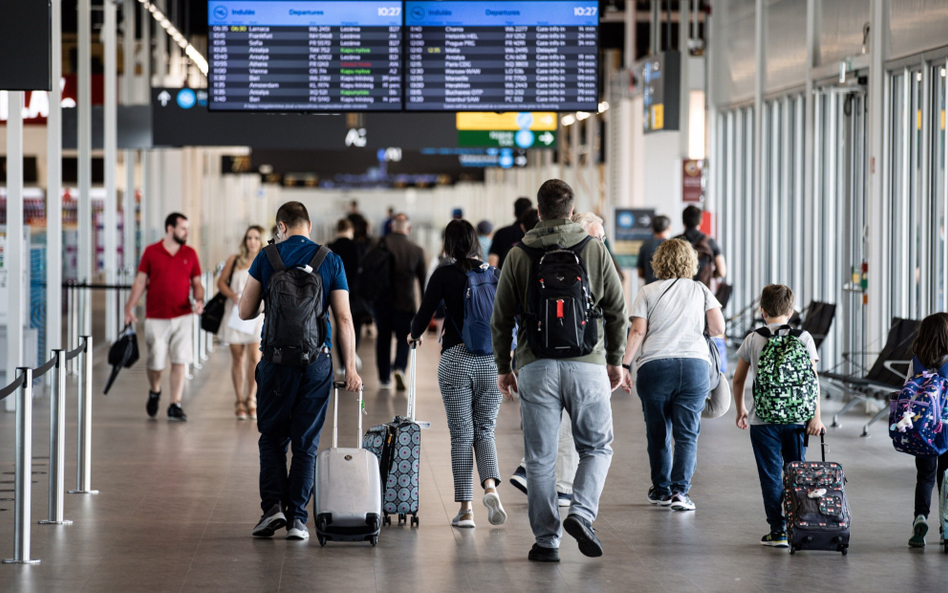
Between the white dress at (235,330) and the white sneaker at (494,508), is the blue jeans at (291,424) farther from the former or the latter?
the white dress at (235,330)

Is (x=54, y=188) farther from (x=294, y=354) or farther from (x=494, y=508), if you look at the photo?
(x=494, y=508)

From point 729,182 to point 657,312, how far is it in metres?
10.8

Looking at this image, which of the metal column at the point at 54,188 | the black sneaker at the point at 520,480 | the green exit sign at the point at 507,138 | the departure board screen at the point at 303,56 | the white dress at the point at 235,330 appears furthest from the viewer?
the green exit sign at the point at 507,138

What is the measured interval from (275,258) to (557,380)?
1.45 meters

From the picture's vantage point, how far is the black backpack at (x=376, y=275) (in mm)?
11898

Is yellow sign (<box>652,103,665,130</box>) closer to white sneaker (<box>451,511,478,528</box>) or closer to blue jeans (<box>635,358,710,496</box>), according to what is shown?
blue jeans (<box>635,358,710,496</box>)

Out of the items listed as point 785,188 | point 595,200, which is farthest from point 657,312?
point 595,200

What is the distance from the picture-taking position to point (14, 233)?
1031 centimetres

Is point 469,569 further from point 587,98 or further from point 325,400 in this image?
point 587,98

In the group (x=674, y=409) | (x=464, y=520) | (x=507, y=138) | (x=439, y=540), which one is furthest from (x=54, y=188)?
(x=507, y=138)

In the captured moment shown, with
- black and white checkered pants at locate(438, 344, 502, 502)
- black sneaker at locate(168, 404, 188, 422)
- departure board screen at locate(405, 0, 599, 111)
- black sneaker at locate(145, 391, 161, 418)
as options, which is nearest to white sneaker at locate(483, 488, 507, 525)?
black and white checkered pants at locate(438, 344, 502, 502)

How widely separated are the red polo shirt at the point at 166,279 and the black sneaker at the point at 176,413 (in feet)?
2.32

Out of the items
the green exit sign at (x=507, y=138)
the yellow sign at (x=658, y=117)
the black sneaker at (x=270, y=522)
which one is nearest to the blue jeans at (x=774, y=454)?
the black sneaker at (x=270, y=522)

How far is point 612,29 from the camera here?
2567 centimetres
